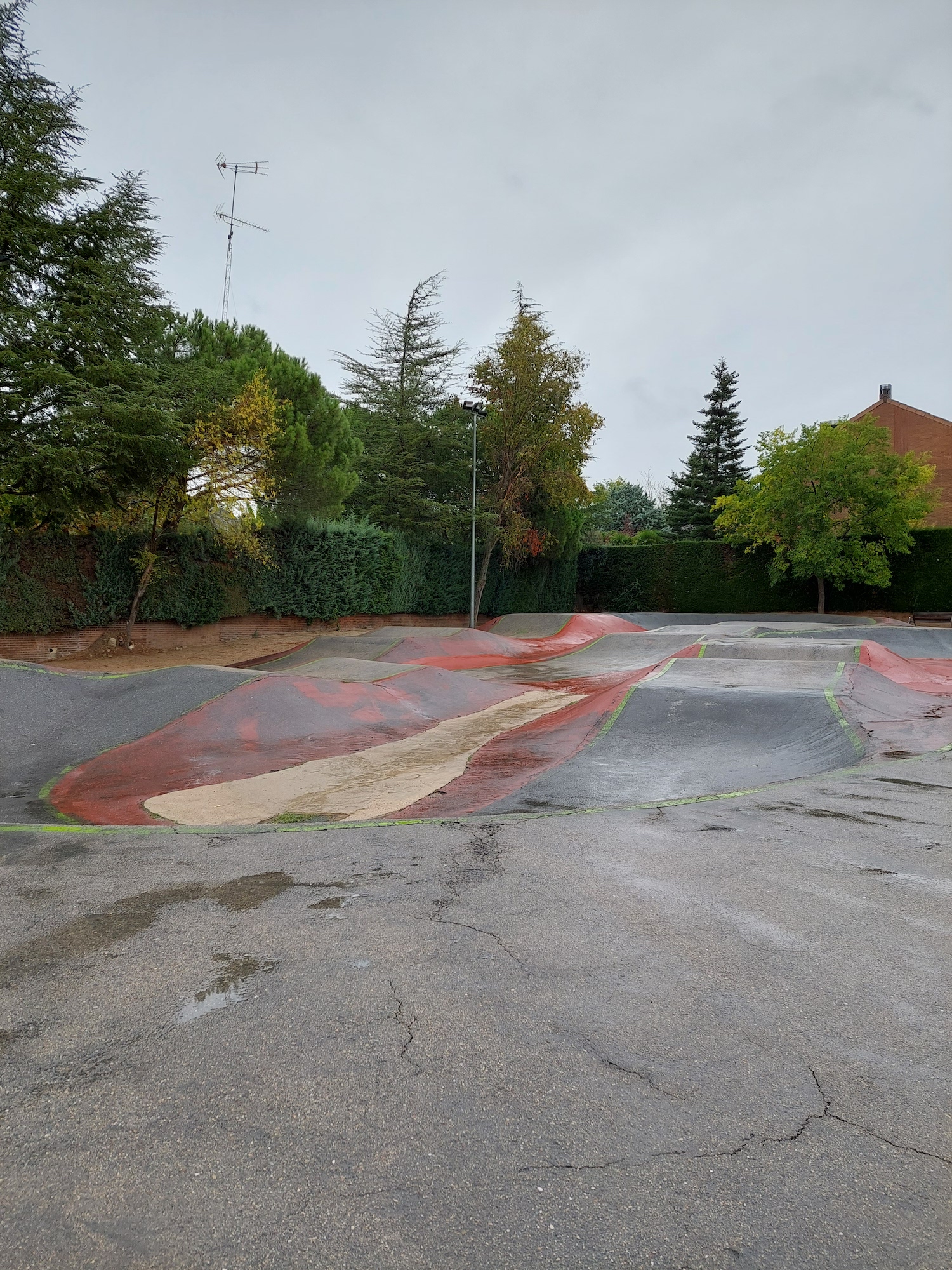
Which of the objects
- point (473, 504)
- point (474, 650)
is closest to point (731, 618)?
point (473, 504)

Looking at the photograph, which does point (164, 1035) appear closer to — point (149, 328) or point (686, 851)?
point (686, 851)

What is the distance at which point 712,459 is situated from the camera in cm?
4266

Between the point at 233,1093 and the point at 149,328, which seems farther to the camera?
the point at 149,328

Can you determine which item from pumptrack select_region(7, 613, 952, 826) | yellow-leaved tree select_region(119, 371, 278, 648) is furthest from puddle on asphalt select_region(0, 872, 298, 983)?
yellow-leaved tree select_region(119, 371, 278, 648)

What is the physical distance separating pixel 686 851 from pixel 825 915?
99 cm

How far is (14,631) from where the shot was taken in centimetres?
1343

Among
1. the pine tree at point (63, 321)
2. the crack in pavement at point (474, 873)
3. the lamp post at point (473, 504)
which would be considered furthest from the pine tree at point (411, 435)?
the crack in pavement at point (474, 873)

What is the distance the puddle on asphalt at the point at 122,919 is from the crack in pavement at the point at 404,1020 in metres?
1.14

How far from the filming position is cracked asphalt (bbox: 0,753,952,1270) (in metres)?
1.55

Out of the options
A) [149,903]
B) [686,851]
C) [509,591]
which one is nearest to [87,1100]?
[149,903]

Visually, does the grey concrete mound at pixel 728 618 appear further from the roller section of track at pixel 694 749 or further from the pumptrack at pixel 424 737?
the roller section of track at pixel 694 749

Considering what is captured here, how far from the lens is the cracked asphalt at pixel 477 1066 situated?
155 cm

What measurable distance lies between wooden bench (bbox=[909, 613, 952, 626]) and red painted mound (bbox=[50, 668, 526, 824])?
19.9 metres

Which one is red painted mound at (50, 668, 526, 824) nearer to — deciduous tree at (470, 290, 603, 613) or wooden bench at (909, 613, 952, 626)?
deciduous tree at (470, 290, 603, 613)
